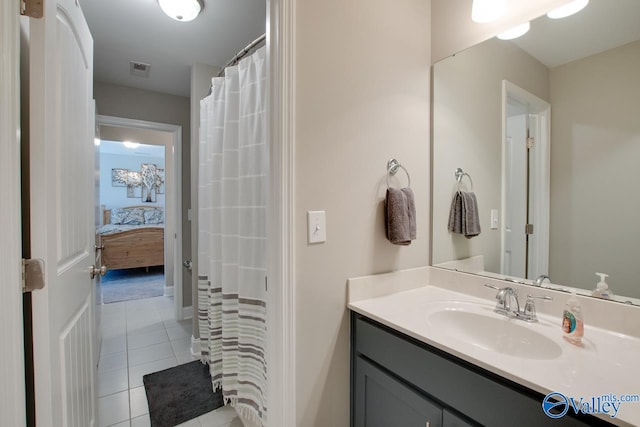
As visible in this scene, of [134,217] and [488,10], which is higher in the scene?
[488,10]

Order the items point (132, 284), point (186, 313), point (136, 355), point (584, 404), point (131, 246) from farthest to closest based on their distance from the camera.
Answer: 1. point (131, 246)
2. point (132, 284)
3. point (186, 313)
4. point (136, 355)
5. point (584, 404)

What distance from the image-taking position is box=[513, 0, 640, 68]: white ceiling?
37.2 inches

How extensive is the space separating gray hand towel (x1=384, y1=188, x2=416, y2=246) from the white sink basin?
32 centimetres

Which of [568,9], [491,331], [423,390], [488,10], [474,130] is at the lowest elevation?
[423,390]

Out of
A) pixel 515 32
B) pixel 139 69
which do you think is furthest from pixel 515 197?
pixel 139 69

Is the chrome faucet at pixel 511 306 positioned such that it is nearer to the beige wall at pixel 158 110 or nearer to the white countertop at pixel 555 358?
the white countertop at pixel 555 358

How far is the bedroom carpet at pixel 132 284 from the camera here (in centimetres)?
391

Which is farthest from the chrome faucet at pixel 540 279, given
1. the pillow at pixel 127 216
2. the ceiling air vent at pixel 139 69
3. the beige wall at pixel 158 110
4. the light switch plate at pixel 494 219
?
the pillow at pixel 127 216

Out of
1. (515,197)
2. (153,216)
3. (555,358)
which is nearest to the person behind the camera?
(555,358)

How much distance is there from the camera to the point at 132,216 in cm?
623

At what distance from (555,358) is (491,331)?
247 mm

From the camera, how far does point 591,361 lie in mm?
771

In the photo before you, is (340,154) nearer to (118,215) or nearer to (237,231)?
(237,231)

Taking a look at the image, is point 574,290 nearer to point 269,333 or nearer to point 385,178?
point 385,178
